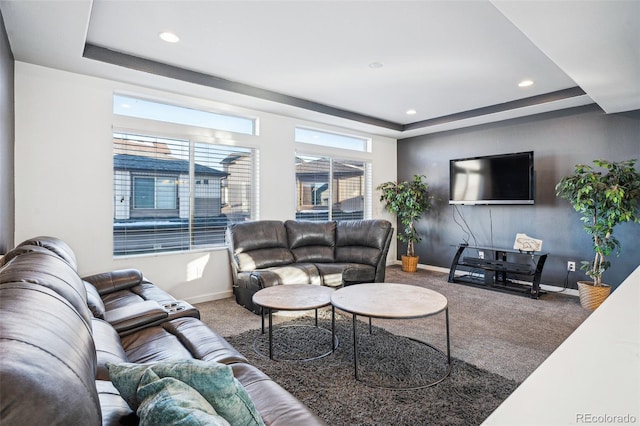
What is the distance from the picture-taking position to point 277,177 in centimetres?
480

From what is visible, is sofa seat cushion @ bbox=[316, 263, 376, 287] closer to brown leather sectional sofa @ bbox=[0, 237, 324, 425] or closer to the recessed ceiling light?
brown leather sectional sofa @ bbox=[0, 237, 324, 425]

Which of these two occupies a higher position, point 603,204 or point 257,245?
point 603,204

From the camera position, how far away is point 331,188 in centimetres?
569

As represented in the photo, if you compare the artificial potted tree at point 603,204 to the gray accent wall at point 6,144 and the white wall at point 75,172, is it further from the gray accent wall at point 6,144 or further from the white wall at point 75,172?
the gray accent wall at point 6,144

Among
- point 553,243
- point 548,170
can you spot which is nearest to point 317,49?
point 548,170

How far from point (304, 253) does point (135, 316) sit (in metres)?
2.59

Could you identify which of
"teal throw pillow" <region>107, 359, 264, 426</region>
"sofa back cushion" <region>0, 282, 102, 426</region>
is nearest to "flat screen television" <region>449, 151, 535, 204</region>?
"teal throw pillow" <region>107, 359, 264, 426</region>

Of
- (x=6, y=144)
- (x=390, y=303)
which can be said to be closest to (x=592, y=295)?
(x=390, y=303)

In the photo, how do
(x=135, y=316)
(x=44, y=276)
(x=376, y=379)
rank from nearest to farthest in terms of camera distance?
(x=44, y=276)
(x=135, y=316)
(x=376, y=379)

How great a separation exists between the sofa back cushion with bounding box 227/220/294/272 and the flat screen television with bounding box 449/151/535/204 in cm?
283

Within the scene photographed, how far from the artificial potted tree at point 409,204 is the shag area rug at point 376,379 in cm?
291

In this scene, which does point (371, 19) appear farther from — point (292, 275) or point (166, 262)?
point (166, 262)

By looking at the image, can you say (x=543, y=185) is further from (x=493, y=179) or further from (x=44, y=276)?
(x=44, y=276)

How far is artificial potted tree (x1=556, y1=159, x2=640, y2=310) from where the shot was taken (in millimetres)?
3656
